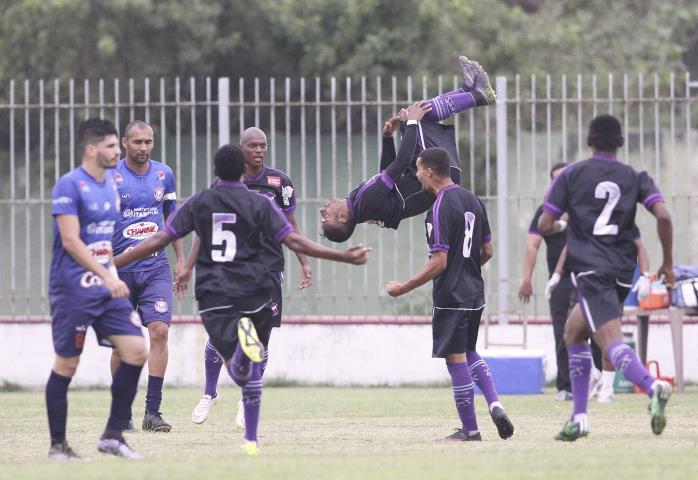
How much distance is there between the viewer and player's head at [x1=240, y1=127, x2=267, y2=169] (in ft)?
40.3

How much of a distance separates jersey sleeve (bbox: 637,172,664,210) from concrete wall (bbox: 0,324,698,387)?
27.1ft

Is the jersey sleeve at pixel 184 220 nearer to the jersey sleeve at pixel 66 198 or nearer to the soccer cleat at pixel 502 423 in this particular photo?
the jersey sleeve at pixel 66 198

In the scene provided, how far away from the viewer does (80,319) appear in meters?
9.39

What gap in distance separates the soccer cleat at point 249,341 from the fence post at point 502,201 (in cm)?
888

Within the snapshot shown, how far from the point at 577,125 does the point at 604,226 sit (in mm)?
8544

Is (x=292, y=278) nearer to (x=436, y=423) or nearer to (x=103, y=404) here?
(x=103, y=404)

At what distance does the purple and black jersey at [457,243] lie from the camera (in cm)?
1087

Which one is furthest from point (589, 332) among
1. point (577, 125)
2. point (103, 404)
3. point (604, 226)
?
point (577, 125)

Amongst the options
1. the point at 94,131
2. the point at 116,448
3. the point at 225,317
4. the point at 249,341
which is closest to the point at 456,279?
the point at 225,317

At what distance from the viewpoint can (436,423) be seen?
12.9m

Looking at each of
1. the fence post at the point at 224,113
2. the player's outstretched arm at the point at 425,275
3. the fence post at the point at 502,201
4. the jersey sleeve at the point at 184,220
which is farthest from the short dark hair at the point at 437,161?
the fence post at the point at 224,113

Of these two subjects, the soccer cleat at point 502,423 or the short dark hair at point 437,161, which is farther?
the short dark hair at point 437,161

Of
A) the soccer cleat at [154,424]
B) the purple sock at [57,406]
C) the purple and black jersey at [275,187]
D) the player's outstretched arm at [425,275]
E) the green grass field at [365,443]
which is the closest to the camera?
the green grass field at [365,443]

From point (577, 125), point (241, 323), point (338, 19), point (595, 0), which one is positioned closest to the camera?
point (241, 323)
